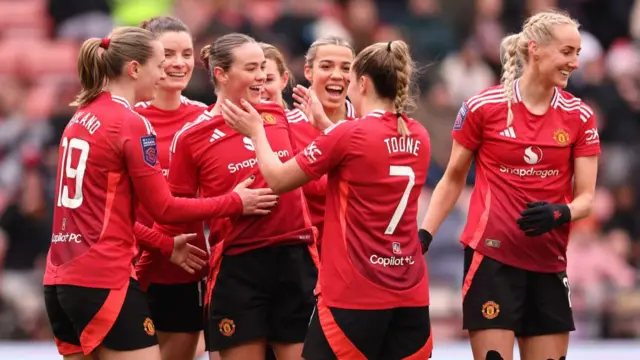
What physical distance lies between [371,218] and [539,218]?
0.92 m

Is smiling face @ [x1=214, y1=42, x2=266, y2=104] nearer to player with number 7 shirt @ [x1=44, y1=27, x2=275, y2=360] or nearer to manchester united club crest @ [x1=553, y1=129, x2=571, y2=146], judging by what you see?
player with number 7 shirt @ [x1=44, y1=27, x2=275, y2=360]

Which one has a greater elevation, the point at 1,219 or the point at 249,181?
the point at 249,181

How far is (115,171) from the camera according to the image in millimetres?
6066

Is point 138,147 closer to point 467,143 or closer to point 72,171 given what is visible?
point 72,171

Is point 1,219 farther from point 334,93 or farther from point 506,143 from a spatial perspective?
point 506,143

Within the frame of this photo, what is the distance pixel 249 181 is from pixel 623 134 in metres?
7.49

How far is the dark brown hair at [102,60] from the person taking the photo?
621 centimetres

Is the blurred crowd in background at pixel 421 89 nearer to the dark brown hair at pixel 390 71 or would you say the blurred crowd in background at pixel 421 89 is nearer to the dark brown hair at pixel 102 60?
the dark brown hair at pixel 390 71

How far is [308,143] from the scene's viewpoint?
7074 mm

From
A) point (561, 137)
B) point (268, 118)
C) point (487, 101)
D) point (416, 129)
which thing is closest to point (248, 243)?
point (268, 118)

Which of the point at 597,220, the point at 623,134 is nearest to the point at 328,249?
the point at 597,220

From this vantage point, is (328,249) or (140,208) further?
(140,208)

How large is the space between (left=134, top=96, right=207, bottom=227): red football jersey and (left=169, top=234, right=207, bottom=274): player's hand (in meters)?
0.39

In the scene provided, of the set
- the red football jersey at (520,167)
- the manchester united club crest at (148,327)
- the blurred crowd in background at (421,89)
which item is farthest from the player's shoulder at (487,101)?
the blurred crowd in background at (421,89)
